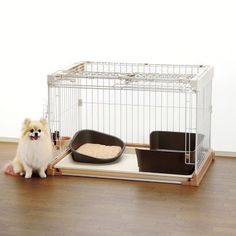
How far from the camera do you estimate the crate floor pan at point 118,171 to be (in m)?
4.37

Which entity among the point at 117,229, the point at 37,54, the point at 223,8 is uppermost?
the point at 223,8

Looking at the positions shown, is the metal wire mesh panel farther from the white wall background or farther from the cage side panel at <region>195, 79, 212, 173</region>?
the white wall background

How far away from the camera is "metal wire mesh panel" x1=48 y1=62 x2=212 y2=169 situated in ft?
15.7

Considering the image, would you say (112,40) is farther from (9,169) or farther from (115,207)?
(115,207)

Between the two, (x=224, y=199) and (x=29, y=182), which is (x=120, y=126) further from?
(x=224, y=199)

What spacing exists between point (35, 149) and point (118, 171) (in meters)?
0.58

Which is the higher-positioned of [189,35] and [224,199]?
[189,35]

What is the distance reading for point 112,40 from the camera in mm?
5074

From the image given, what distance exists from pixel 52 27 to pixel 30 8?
0.23 m

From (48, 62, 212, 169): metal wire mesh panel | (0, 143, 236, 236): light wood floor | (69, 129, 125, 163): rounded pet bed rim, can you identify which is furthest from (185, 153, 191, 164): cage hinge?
(69, 129, 125, 163): rounded pet bed rim

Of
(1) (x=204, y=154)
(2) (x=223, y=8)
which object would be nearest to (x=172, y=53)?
(2) (x=223, y=8)

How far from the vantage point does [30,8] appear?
17.0 ft

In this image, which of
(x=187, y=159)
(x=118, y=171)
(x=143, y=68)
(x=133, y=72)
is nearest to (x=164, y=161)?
(x=187, y=159)

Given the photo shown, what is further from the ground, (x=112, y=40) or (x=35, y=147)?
(x=112, y=40)
